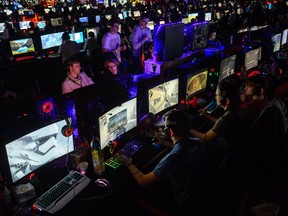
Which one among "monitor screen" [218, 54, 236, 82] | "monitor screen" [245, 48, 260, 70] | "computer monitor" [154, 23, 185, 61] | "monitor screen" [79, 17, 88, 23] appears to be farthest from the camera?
"monitor screen" [79, 17, 88, 23]

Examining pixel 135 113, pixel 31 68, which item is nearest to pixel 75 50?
pixel 31 68

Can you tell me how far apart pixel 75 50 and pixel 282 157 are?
169 inches

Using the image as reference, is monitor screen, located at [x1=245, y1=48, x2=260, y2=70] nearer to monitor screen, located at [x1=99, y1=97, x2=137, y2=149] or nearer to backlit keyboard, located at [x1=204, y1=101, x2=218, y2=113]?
backlit keyboard, located at [x1=204, y1=101, x2=218, y2=113]

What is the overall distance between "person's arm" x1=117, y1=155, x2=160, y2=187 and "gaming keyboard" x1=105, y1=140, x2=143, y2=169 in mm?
101

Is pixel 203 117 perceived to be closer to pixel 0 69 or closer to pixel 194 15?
pixel 0 69

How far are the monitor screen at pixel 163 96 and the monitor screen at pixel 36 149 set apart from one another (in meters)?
1.06

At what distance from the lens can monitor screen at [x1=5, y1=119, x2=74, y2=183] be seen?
2074 mm

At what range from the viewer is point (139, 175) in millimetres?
2295

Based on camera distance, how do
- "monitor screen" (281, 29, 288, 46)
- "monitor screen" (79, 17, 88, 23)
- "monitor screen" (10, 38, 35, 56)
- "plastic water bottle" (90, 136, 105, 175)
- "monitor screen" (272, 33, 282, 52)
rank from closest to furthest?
"plastic water bottle" (90, 136, 105, 175) < "monitor screen" (272, 33, 282, 52) < "monitor screen" (281, 29, 288, 46) < "monitor screen" (10, 38, 35, 56) < "monitor screen" (79, 17, 88, 23)

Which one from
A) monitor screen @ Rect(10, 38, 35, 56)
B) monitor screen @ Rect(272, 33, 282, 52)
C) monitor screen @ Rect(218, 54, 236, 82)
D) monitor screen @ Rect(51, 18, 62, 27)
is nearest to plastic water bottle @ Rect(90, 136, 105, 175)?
monitor screen @ Rect(218, 54, 236, 82)

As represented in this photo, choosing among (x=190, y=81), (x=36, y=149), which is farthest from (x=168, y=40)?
(x=36, y=149)

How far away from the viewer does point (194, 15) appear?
37.4 ft

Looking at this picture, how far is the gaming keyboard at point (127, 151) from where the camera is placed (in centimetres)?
257

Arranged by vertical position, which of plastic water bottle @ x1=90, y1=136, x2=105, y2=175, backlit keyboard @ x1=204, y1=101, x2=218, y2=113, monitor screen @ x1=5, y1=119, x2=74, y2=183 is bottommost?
backlit keyboard @ x1=204, y1=101, x2=218, y2=113
